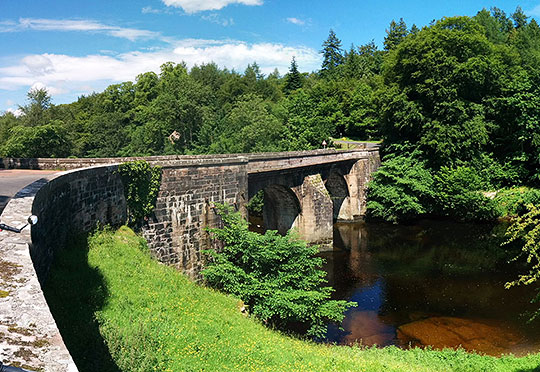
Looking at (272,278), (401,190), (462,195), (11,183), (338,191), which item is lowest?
(272,278)

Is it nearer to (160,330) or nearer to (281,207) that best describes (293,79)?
(281,207)

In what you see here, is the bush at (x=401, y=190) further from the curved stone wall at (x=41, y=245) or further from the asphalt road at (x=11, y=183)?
the asphalt road at (x=11, y=183)

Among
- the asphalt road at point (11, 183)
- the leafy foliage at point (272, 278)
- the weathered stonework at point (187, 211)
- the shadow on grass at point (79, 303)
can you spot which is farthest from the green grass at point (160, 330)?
the asphalt road at point (11, 183)

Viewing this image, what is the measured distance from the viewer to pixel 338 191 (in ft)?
119

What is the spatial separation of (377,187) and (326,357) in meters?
25.8

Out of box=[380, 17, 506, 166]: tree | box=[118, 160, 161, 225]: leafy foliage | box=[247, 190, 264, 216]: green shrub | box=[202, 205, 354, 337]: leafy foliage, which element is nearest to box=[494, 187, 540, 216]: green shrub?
box=[380, 17, 506, 166]: tree

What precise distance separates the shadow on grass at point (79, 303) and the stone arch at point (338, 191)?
88.3 feet

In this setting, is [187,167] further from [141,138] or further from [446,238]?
[141,138]

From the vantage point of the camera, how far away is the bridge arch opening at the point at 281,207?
28484 millimetres

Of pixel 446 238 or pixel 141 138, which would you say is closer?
pixel 446 238

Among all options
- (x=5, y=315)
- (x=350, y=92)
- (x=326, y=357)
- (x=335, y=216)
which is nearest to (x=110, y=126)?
(x=350, y=92)

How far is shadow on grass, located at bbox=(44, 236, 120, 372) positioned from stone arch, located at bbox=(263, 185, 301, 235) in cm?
1847

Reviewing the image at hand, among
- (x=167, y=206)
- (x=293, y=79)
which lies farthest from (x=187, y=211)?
(x=293, y=79)

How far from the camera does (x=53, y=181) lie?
9680 millimetres
